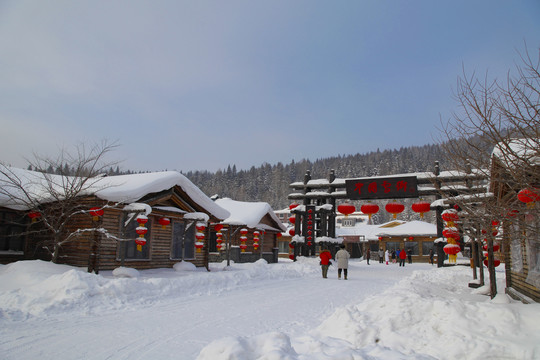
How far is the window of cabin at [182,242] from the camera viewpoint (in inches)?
695

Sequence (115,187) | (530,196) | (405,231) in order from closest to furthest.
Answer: (530,196), (115,187), (405,231)

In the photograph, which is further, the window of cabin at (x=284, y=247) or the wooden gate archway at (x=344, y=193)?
the window of cabin at (x=284, y=247)

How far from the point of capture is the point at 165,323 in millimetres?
6922

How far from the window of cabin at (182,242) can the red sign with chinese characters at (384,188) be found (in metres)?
10.0

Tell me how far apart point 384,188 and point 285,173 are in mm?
100861

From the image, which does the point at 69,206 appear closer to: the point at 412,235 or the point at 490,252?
the point at 490,252

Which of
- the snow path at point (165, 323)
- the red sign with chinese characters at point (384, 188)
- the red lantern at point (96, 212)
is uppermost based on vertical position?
the red sign with chinese characters at point (384, 188)

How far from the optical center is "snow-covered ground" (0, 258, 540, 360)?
178 inches

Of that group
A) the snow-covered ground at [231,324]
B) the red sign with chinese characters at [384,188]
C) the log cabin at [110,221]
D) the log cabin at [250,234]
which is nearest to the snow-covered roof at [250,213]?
the log cabin at [250,234]

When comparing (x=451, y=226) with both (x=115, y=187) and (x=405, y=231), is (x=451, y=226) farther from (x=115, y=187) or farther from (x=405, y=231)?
(x=405, y=231)

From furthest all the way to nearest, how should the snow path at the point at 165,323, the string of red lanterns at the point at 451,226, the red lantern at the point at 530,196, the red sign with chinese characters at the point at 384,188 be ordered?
1. the red sign with chinese characters at the point at 384,188
2. the string of red lanterns at the point at 451,226
3. the snow path at the point at 165,323
4. the red lantern at the point at 530,196

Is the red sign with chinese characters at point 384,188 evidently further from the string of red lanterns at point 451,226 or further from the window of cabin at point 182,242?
the window of cabin at point 182,242

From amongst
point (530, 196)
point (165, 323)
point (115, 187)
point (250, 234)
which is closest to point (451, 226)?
point (530, 196)

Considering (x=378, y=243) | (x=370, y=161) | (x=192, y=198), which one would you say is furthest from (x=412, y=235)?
(x=370, y=161)
